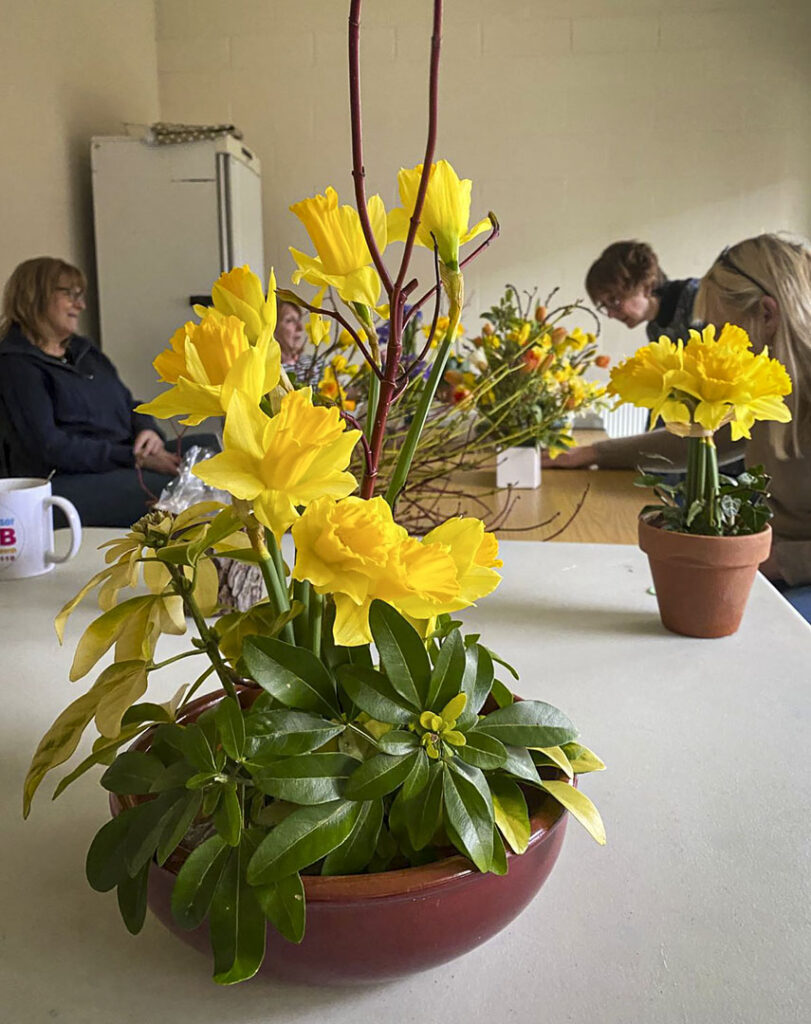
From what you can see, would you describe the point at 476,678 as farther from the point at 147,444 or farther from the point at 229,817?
the point at 147,444

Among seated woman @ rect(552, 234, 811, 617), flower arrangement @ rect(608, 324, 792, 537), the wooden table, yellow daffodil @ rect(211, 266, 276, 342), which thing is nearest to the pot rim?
yellow daffodil @ rect(211, 266, 276, 342)

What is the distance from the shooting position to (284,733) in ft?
1.20

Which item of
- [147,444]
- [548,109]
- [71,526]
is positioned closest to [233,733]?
[71,526]

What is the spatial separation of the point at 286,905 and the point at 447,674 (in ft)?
0.36

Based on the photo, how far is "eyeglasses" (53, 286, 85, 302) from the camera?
2.72 meters

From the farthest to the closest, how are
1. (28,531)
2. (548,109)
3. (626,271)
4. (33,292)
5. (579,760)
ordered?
(548,109)
(626,271)
(33,292)
(28,531)
(579,760)

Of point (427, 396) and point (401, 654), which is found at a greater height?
point (427, 396)

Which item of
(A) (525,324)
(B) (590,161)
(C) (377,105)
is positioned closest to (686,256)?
(B) (590,161)

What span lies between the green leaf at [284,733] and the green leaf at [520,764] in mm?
73

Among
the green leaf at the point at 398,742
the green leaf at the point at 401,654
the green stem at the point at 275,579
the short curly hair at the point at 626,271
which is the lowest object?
the green leaf at the point at 398,742

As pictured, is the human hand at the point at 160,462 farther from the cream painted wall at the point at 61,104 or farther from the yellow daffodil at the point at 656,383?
the yellow daffodil at the point at 656,383

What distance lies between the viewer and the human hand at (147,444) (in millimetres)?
2917

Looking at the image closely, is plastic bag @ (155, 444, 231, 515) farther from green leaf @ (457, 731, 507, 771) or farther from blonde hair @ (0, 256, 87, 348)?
blonde hair @ (0, 256, 87, 348)

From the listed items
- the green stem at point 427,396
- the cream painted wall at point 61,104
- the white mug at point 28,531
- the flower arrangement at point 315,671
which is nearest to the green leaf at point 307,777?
the flower arrangement at point 315,671
